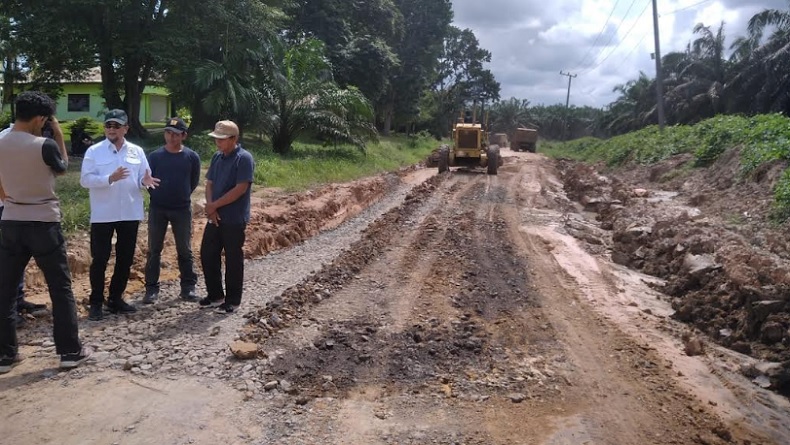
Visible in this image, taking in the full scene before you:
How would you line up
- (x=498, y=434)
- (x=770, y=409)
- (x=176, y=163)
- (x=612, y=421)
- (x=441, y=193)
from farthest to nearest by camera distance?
(x=441, y=193) < (x=176, y=163) < (x=770, y=409) < (x=612, y=421) < (x=498, y=434)

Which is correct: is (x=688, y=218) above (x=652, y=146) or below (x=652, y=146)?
below

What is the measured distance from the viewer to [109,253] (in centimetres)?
536

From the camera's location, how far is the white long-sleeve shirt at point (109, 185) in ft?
16.9

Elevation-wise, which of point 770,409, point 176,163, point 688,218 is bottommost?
point 770,409

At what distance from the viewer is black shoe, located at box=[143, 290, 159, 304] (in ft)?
19.2

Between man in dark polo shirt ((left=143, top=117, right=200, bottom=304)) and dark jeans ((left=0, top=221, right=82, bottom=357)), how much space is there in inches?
58.7

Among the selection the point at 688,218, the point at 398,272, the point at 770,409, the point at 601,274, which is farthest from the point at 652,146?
the point at 770,409

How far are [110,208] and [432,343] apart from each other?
2872 millimetres

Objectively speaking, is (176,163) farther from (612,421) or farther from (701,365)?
(701,365)

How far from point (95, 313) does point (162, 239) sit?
955mm

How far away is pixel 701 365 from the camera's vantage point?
17.3 feet

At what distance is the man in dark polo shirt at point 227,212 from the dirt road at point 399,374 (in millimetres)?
323

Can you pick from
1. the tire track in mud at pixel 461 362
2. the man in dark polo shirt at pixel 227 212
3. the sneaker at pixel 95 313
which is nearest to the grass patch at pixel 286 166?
the sneaker at pixel 95 313

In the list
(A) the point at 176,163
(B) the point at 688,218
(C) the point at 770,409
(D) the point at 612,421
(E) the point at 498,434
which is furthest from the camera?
(B) the point at 688,218
